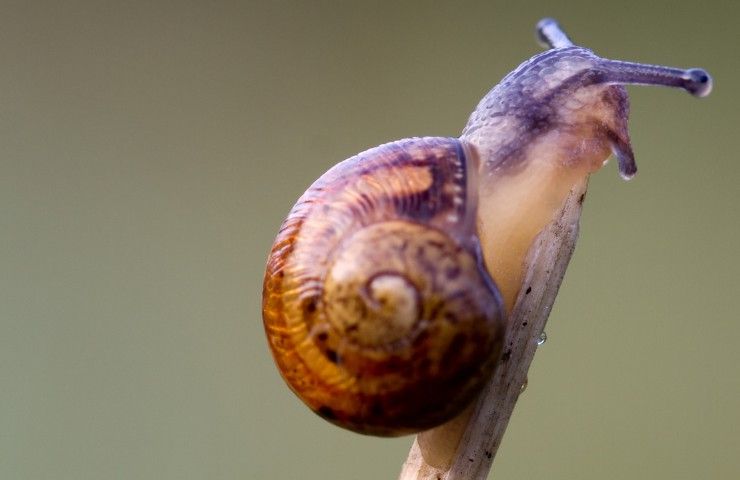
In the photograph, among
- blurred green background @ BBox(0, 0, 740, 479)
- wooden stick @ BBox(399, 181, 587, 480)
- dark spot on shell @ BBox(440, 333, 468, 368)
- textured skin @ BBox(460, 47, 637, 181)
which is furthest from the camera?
blurred green background @ BBox(0, 0, 740, 479)

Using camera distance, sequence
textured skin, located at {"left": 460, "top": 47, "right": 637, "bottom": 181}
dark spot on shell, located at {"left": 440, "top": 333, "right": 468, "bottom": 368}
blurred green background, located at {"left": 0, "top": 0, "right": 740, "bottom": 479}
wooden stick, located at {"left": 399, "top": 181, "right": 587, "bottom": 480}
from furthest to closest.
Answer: blurred green background, located at {"left": 0, "top": 0, "right": 740, "bottom": 479} < textured skin, located at {"left": 460, "top": 47, "right": 637, "bottom": 181} < wooden stick, located at {"left": 399, "top": 181, "right": 587, "bottom": 480} < dark spot on shell, located at {"left": 440, "top": 333, "right": 468, "bottom": 368}

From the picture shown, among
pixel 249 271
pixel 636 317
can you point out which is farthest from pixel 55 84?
pixel 636 317

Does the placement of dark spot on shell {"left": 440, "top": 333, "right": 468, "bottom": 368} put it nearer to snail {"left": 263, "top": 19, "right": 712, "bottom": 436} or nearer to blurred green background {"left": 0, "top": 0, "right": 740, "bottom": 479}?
snail {"left": 263, "top": 19, "right": 712, "bottom": 436}

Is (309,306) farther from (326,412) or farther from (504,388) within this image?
(504,388)

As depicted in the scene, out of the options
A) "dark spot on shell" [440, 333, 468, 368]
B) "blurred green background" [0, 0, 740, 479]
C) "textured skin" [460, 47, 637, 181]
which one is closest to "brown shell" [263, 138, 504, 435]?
"dark spot on shell" [440, 333, 468, 368]

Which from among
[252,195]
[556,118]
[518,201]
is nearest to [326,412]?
[518,201]

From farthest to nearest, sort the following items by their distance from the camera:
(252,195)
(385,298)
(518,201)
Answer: (252,195) < (518,201) < (385,298)

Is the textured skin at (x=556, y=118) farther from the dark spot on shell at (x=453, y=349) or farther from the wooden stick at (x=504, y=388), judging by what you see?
the dark spot on shell at (x=453, y=349)

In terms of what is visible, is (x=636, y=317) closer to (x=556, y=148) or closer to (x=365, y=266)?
(x=556, y=148)
